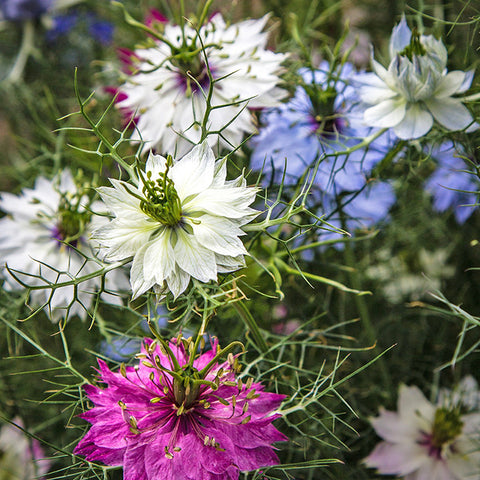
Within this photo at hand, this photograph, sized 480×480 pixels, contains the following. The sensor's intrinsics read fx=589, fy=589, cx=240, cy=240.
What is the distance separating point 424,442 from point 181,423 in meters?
0.33

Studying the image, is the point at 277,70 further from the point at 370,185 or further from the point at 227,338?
the point at 227,338

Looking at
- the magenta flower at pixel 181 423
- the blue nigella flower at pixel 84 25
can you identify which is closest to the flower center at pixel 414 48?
the magenta flower at pixel 181 423

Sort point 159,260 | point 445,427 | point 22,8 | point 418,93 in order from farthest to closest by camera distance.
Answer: point 22,8
point 445,427
point 418,93
point 159,260

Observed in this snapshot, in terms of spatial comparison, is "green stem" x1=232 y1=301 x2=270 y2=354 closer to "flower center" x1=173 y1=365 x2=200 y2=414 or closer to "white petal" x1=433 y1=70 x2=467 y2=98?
"flower center" x1=173 y1=365 x2=200 y2=414

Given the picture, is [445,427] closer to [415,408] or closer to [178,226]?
[415,408]

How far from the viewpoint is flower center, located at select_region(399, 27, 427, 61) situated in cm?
53

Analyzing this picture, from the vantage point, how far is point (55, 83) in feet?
3.14

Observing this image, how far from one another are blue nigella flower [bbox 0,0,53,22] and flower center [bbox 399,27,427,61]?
64 centimetres

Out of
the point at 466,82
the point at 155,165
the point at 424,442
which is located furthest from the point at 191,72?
the point at 424,442

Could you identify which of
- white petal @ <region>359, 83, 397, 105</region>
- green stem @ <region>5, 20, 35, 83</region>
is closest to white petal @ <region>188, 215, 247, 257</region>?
white petal @ <region>359, 83, 397, 105</region>

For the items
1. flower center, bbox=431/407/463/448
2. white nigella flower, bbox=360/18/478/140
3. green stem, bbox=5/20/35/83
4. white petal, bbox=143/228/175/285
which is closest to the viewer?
white petal, bbox=143/228/175/285

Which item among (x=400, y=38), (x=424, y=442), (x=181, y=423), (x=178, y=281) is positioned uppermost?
(x=400, y=38)

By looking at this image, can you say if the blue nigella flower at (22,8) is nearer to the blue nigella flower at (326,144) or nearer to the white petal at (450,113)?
the blue nigella flower at (326,144)

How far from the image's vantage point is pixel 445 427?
2.10ft
